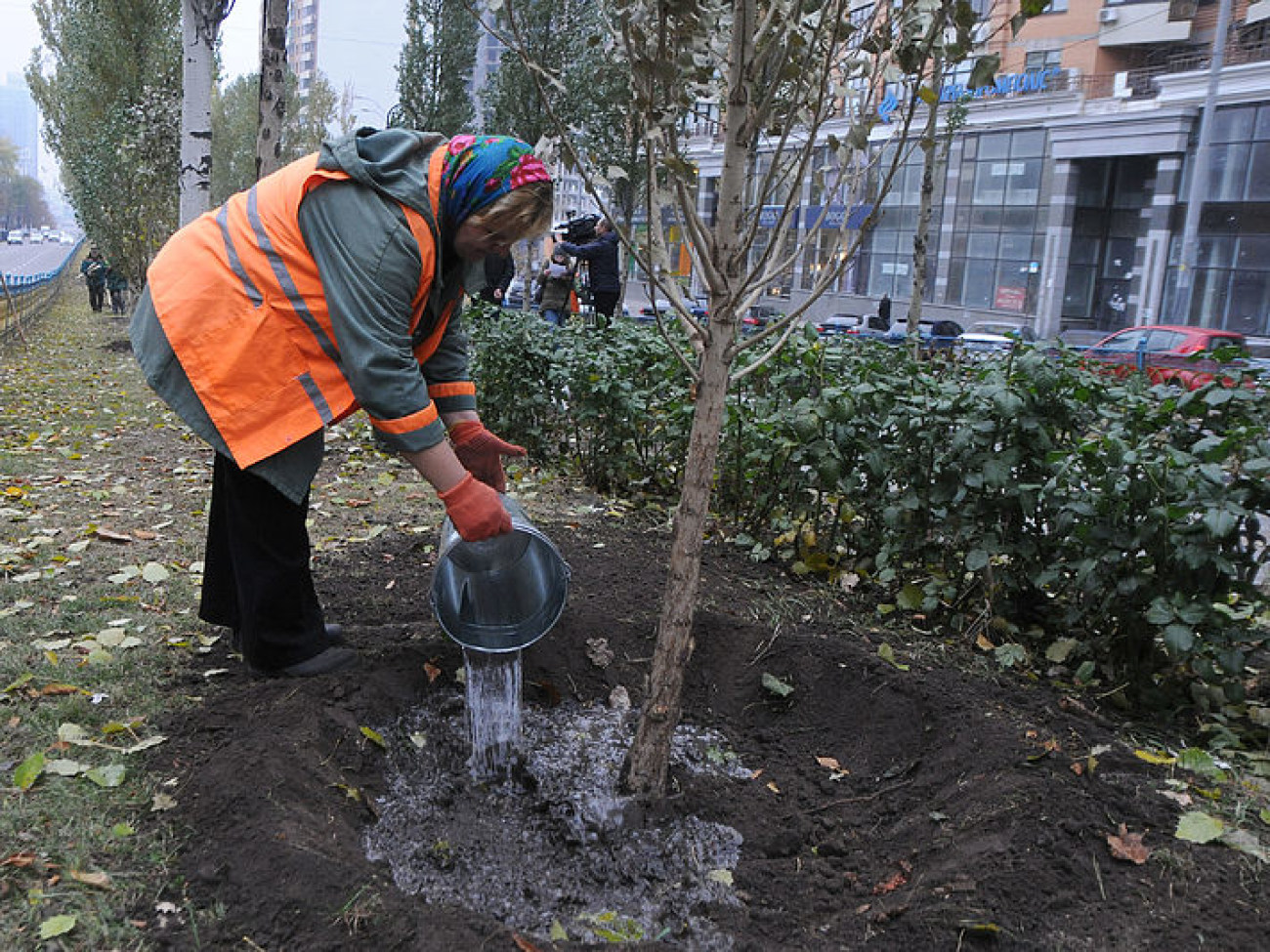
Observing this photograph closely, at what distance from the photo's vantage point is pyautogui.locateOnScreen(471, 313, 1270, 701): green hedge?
2.74 m

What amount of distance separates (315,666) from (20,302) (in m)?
16.7

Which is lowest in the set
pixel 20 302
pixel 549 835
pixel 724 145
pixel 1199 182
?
pixel 549 835

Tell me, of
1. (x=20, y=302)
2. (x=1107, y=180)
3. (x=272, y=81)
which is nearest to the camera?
(x=272, y=81)

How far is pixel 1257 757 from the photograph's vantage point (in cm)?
266

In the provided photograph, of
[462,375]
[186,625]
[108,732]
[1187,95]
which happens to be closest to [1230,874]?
[462,375]

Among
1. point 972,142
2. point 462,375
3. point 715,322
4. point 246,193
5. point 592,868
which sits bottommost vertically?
point 592,868

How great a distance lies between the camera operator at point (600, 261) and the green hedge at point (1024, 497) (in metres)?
5.42

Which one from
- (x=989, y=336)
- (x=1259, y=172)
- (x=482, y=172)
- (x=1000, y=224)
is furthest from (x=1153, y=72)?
(x=482, y=172)

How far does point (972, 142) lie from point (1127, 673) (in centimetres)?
3140

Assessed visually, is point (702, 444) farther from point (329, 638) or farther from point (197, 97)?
A: point (197, 97)

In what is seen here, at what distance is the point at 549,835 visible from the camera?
2504 millimetres

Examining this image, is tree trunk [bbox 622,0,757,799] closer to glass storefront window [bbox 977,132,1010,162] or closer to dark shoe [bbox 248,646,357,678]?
dark shoe [bbox 248,646,357,678]

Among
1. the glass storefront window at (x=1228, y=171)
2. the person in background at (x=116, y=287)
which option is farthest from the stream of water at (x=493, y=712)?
the glass storefront window at (x=1228, y=171)

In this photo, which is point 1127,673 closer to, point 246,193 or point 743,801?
point 743,801
